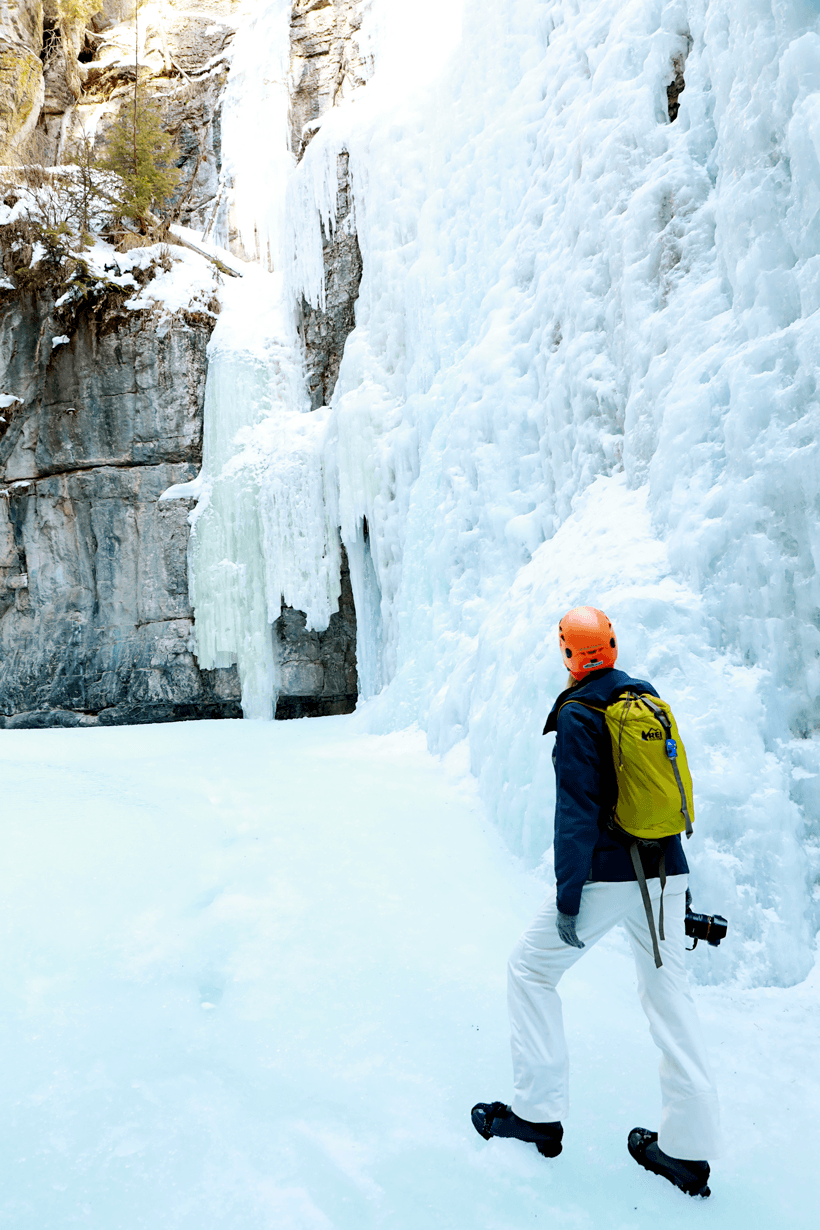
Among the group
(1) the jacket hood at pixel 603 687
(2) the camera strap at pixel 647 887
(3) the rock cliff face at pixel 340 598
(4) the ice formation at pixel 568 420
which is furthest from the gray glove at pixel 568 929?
(3) the rock cliff face at pixel 340 598

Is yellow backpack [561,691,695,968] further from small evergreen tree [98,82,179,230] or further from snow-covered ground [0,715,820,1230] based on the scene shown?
small evergreen tree [98,82,179,230]

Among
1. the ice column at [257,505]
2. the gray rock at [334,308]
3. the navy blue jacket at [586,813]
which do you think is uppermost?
the gray rock at [334,308]

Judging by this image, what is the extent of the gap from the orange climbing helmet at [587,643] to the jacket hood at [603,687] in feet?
0.08

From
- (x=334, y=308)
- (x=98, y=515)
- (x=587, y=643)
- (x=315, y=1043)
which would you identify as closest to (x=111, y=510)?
(x=98, y=515)

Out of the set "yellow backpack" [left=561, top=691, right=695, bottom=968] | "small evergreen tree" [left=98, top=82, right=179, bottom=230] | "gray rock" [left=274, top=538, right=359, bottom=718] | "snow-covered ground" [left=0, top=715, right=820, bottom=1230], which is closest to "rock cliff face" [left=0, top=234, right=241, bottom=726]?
"gray rock" [left=274, top=538, right=359, bottom=718]

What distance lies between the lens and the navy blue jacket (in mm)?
1805

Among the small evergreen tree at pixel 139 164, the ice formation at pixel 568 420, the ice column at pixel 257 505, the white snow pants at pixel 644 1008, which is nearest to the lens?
the white snow pants at pixel 644 1008

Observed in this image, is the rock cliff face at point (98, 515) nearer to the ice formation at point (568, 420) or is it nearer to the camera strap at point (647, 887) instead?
the ice formation at point (568, 420)

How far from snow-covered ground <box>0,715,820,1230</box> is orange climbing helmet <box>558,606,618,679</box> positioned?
1234 mm

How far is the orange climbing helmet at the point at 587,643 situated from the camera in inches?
78.5

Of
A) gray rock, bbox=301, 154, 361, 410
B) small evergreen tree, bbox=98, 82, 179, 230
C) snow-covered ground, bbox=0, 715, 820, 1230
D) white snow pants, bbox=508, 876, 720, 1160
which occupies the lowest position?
snow-covered ground, bbox=0, 715, 820, 1230

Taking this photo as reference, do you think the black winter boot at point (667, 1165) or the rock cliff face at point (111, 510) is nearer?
the black winter boot at point (667, 1165)

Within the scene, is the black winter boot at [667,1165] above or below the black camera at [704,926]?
below

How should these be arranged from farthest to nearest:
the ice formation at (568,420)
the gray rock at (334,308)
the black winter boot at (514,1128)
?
1. the gray rock at (334,308)
2. the ice formation at (568,420)
3. the black winter boot at (514,1128)
